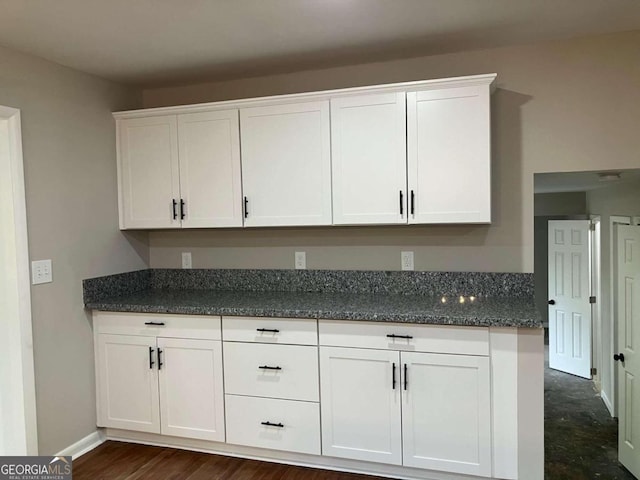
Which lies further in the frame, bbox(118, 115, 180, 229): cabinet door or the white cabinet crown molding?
bbox(118, 115, 180, 229): cabinet door

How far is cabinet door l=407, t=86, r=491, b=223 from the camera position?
252cm

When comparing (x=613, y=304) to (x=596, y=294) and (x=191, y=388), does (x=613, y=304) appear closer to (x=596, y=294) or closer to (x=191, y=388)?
(x=596, y=294)

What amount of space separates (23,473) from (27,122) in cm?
183

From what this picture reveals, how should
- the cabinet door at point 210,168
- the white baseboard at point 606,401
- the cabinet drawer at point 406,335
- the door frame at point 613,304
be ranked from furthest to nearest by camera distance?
1. the white baseboard at point 606,401
2. the door frame at point 613,304
3. the cabinet door at point 210,168
4. the cabinet drawer at point 406,335

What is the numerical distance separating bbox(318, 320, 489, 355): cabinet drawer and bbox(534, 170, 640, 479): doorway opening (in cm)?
124

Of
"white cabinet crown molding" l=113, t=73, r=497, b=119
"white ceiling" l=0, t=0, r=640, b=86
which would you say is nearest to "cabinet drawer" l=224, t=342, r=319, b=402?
"white cabinet crown molding" l=113, t=73, r=497, b=119

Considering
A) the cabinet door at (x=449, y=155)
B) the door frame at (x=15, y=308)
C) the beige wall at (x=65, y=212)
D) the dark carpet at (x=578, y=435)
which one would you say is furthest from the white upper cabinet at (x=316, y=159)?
the dark carpet at (x=578, y=435)

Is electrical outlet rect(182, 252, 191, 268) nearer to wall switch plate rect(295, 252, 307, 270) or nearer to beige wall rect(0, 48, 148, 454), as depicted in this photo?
beige wall rect(0, 48, 148, 454)

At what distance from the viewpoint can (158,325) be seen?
2797mm

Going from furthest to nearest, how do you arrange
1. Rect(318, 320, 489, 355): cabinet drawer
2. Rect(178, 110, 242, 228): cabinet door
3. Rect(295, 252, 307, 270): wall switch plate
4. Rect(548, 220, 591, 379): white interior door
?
Rect(548, 220, 591, 379): white interior door, Rect(295, 252, 307, 270): wall switch plate, Rect(178, 110, 242, 228): cabinet door, Rect(318, 320, 489, 355): cabinet drawer

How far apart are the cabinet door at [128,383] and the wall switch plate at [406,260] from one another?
5.30 feet

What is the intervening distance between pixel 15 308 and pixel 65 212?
24.4 inches

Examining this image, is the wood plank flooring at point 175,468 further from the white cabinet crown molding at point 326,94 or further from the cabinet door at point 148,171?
the white cabinet crown molding at point 326,94

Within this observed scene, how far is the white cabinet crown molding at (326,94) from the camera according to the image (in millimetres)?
Answer: 2501
